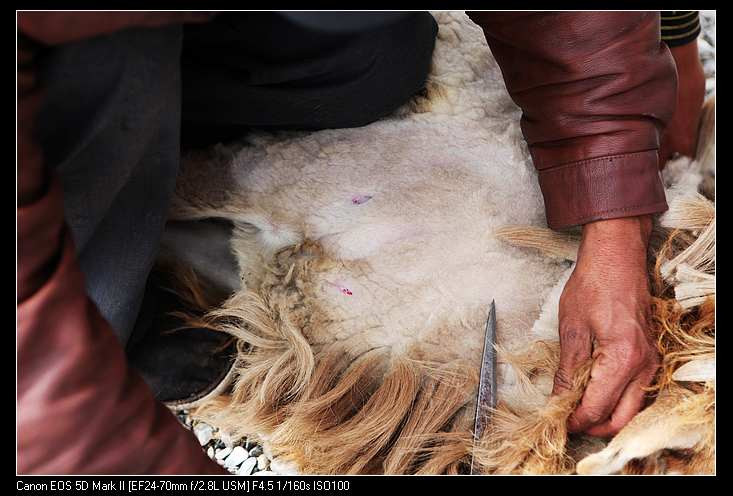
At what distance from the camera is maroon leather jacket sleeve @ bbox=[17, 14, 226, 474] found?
549mm

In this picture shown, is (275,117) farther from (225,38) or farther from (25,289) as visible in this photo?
(25,289)

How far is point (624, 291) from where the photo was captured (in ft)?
2.65

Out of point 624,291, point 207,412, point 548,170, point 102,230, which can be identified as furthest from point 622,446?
point 102,230

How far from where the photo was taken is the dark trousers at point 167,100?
24.9 inches

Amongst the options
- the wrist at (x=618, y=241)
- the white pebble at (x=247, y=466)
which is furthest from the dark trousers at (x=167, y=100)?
the wrist at (x=618, y=241)

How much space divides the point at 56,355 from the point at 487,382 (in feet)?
1.65

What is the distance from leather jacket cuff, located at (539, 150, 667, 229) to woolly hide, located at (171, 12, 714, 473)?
0.22 ft

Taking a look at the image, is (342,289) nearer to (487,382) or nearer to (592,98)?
(487,382)

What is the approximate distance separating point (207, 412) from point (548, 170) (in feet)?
1.77

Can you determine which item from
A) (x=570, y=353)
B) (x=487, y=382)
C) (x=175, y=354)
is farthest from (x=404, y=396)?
(x=175, y=354)

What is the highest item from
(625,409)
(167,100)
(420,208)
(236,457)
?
(167,100)

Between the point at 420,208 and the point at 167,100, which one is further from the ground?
the point at 167,100

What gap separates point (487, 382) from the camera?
848mm

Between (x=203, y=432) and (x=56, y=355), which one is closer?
(x=56, y=355)
